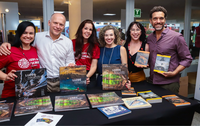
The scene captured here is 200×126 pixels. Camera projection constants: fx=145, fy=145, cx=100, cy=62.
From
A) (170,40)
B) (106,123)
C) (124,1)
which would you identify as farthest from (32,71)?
(124,1)

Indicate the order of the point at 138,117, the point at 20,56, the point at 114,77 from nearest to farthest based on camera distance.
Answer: the point at 138,117 < the point at 20,56 < the point at 114,77

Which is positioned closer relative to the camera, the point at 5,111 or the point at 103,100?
the point at 5,111

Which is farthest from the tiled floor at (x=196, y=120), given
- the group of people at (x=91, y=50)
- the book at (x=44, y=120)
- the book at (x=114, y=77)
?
the book at (x=44, y=120)

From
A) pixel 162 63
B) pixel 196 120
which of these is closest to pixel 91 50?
pixel 162 63

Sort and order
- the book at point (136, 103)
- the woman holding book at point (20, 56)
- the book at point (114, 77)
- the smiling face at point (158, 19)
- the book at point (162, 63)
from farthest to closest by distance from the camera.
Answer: the smiling face at point (158, 19) < the book at point (162, 63) < the book at point (114, 77) < the woman holding book at point (20, 56) < the book at point (136, 103)

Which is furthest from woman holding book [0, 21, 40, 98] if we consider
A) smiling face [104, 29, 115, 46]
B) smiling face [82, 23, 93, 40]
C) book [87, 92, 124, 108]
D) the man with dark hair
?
the man with dark hair

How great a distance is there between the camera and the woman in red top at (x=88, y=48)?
85.1 inches

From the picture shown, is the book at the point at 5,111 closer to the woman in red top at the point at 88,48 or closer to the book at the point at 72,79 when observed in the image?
the book at the point at 72,79

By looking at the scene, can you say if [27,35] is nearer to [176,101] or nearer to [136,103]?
[136,103]

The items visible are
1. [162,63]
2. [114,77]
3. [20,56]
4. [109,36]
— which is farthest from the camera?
[109,36]

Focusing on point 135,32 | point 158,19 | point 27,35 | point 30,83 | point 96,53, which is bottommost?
point 30,83

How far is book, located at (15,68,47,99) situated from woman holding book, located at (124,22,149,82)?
1282 millimetres

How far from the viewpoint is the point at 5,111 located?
4.14 ft

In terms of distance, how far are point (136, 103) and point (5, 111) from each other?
3.94 feet
